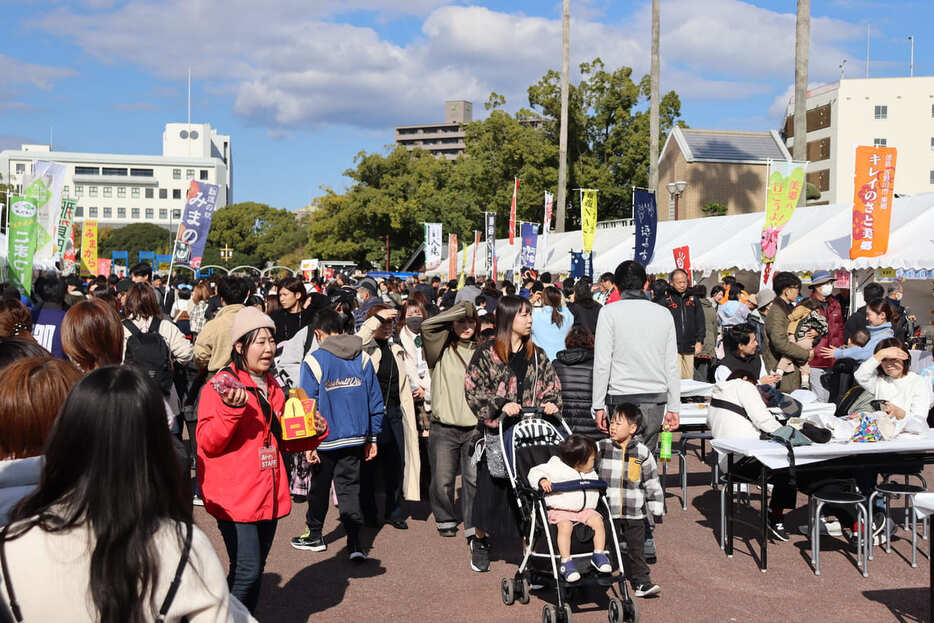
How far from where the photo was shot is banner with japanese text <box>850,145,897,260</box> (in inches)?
584

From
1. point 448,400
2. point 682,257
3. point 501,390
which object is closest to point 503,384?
point 501,390

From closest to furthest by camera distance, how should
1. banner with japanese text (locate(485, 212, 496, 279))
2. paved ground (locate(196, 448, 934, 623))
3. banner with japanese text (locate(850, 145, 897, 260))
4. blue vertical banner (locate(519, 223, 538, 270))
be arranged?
paved ground (locate(196, 448, 934, 623)), banner with japanese text (locate(850, 145, 897, 260)), blue vertical banner (locate(519, 223, 538, 270)), banner with japanese text (locate(485, 212, 496, 279))

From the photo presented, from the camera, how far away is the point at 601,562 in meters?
5.11

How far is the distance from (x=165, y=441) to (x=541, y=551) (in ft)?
12.8

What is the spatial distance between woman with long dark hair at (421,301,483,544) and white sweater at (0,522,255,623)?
481 cm

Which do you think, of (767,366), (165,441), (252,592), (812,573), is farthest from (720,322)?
(165,441)

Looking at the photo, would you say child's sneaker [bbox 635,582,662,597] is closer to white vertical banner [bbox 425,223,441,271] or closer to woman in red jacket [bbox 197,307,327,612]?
A: woman in red jacket [bbox 197,307,327,612]

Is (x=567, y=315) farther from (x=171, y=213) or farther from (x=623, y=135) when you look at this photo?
(x=171, y=213)

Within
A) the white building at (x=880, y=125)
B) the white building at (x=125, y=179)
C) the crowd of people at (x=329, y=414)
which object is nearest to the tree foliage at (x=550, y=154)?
the white building at (x=880, y=125)

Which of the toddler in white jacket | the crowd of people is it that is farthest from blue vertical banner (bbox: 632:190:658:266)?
the toddler in white jacket

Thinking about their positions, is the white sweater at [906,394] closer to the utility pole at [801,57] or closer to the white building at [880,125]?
the utility pole at [801,57]

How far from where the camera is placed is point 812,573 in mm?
6031

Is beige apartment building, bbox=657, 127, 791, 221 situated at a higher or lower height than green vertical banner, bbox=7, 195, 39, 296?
higher

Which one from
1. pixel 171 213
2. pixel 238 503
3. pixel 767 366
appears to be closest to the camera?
Answer: pixel 238 503
